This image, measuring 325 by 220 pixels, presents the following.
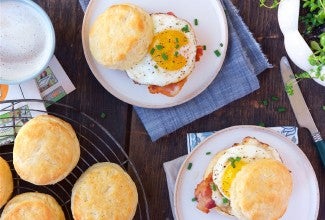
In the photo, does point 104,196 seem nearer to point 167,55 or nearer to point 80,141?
point 80,141

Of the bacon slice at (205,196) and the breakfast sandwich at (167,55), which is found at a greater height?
the breakfast sandwich at (167,55)

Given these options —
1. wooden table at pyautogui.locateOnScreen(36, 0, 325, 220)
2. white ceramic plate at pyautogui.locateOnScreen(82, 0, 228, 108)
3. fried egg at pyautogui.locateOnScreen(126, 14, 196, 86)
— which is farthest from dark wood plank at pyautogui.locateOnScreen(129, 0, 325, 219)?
fried egg at pyautogui.locateOnScreen(126, 14, 196, 86)

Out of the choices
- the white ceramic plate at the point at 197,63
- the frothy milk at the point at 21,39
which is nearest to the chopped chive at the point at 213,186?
the white ceramic plate at the point at 197,63

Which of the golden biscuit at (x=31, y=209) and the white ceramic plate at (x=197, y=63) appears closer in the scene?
the golden biscuit at (x=31, y=209)

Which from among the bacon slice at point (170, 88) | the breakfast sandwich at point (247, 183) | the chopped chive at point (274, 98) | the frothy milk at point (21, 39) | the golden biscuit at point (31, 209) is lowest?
the golden biscuit at point (31, 209)

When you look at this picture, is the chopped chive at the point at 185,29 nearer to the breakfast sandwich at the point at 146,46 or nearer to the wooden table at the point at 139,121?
the breakfast sandwich at the point at 146,46

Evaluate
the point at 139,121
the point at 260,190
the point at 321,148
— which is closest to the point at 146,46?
the point at 139,121

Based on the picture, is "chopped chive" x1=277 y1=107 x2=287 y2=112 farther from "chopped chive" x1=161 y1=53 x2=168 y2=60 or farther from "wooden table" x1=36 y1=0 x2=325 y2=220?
"chopped chive" x1=161 y1=53 x2=168 y2=60
